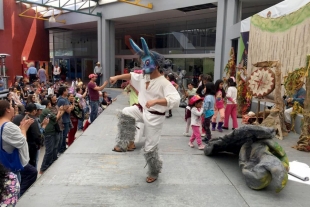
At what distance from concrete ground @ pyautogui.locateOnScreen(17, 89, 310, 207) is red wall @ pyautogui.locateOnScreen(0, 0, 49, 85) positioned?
16331 millimetres

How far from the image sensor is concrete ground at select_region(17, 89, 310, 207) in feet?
10.5

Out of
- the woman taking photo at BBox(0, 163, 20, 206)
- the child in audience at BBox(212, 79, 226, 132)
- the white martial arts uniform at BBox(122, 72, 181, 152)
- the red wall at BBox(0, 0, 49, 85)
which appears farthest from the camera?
the red wall at BBox(0, 0, 49, 85)

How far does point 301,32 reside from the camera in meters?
6.68

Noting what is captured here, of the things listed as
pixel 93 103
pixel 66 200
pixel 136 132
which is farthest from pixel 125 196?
pixel 93 103

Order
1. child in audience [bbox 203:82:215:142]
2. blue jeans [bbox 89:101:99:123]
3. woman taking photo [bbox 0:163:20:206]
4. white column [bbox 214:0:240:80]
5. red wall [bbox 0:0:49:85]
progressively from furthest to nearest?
red wall [bbox 0:0:49:85] → white column [bbox 214:0:240:80] → blue jeans [bbox 89:101:99:123] → child in audience [bbox 203:82:215:142] → woman taking photo [bbox 0:163:20:206]

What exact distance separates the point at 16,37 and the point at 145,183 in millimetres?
18776

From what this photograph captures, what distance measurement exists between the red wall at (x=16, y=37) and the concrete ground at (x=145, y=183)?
16331mm

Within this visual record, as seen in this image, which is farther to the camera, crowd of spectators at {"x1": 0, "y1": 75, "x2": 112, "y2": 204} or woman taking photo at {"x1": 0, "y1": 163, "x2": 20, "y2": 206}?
crowd of spectators at {"x1": 0, "y1": 75, "x2": 112, "y2": 204}

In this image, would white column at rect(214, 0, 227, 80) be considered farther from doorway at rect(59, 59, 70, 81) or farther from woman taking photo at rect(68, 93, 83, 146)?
doorway at rect(59, 59, 70, 81)

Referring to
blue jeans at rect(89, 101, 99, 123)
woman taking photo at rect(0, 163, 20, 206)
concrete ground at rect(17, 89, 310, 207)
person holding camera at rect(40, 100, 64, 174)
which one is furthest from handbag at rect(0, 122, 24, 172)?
blue jeans at rect(89, 101, 99, 123)

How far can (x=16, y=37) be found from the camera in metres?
18.9

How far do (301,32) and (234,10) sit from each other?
5327mm

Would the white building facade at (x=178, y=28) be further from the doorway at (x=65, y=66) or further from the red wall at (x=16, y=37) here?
the doorway at (x=65, y=66)

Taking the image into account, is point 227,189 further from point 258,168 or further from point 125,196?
point 125,196
